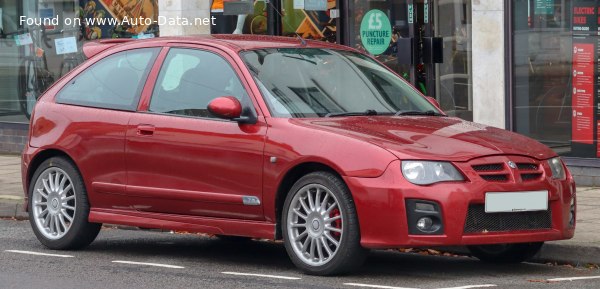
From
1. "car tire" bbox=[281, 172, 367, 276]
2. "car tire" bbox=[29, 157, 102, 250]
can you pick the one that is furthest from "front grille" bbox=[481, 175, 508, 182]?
"car tire" bbox=[29, 157, 102, 250]

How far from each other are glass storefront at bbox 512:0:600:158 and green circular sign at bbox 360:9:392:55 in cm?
203

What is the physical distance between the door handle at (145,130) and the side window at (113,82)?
229 mm

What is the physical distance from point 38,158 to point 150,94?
1.22 metres

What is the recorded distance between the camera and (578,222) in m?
11.2

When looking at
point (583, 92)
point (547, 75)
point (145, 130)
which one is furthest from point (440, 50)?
point (145, 130)

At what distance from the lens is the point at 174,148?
966cm

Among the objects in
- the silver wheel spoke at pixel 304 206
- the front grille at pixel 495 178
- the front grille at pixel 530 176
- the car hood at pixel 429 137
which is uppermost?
the car hood at pixel 429 137

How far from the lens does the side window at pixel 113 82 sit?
33.6 feet

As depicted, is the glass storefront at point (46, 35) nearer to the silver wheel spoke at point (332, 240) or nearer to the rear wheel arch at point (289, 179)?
the rear wheel arch at point (289, 179)

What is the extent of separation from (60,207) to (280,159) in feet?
7.39

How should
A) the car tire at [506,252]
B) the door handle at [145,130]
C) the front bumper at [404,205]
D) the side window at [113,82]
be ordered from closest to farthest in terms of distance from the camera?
the front bumper at [404,205] < the car tire at [506,252] < the door handle at [145,130] < the side window at [113,82]

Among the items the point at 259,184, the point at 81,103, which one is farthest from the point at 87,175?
the point at 259,184

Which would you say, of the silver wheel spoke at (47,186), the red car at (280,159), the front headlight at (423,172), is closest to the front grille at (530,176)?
the red car at (280,159)

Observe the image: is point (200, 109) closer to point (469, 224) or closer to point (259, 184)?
point (259, 184)
